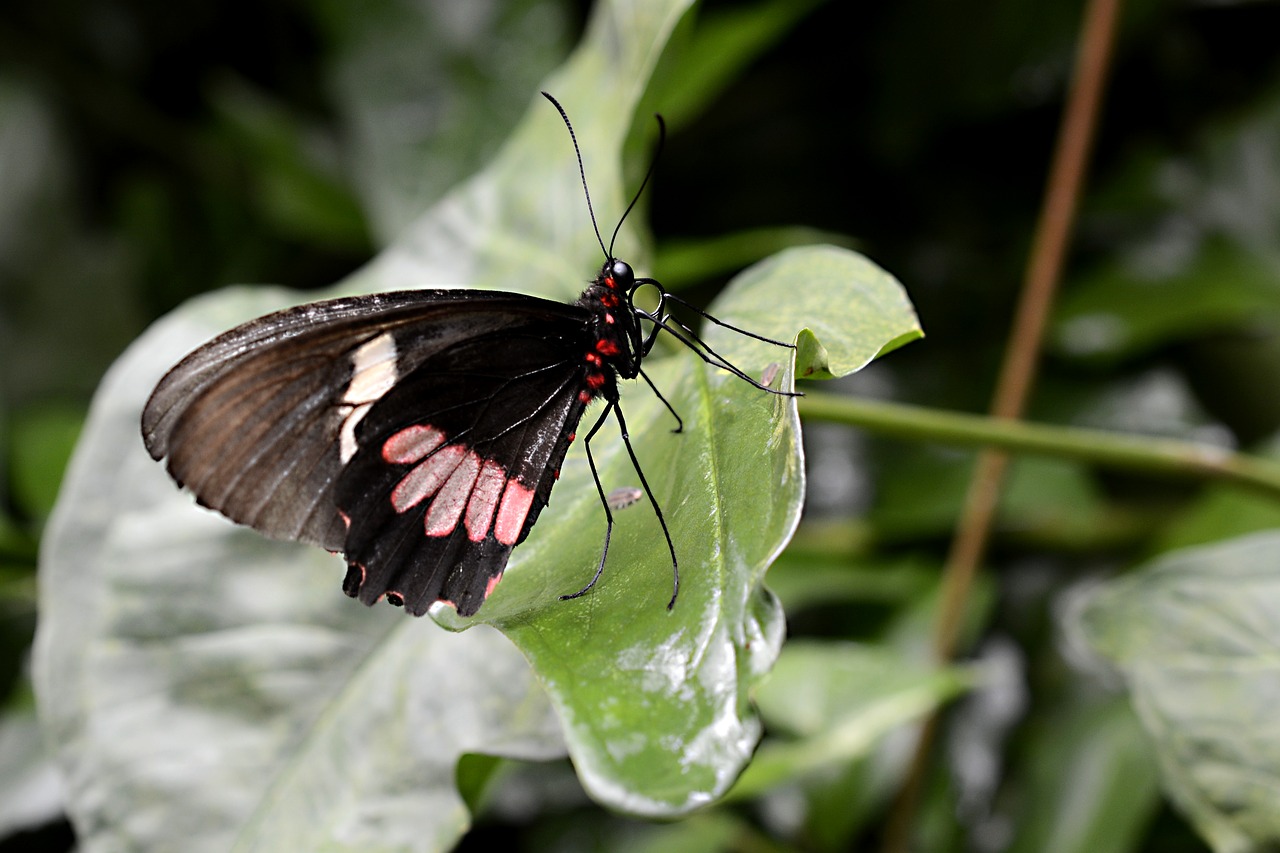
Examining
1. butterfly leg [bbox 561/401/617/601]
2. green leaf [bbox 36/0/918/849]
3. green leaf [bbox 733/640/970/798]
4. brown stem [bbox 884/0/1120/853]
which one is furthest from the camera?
brown stem [bbox 884/0/1120/853]

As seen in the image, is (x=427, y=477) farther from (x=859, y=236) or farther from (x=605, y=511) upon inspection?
(x=859, y=236)

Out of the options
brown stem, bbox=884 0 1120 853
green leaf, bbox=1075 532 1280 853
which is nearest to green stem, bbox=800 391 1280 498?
green leaf, bbox=1075 532 1280 853

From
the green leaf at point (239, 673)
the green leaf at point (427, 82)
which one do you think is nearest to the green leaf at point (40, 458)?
the green leaf at point (427, 82)

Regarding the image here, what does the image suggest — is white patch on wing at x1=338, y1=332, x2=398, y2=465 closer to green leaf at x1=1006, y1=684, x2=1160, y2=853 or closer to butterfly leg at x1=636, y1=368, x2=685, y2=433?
butterfly leg at x1=636, y1=368, x2=685, y2=433

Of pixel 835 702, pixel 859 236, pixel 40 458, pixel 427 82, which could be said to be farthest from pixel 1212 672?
pixel 40 458

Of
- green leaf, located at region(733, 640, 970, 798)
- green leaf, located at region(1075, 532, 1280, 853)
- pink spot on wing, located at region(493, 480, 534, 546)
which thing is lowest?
green leaf, located at region(733, 640, 970, 798)

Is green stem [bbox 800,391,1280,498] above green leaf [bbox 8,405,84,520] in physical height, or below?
above

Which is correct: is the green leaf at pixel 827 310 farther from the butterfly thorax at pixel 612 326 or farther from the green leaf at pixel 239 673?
the green leaf at pixel 239 673

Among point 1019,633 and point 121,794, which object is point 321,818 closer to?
point 121,794
